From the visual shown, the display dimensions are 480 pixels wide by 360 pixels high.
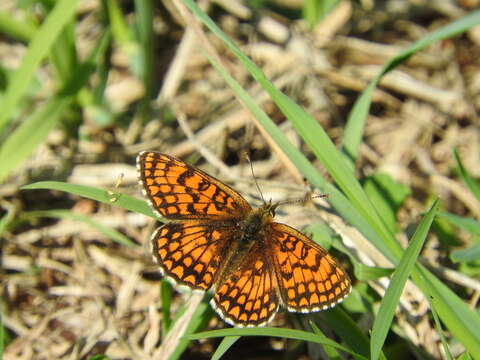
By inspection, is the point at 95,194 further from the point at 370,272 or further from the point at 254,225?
the point at 370,272

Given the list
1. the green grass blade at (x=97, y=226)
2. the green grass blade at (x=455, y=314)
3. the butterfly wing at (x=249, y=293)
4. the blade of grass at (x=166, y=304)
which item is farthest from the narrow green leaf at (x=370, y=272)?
the green grass blade at (x=97, y=226)

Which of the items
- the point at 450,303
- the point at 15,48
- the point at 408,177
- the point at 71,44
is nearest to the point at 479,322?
the point at 450,303

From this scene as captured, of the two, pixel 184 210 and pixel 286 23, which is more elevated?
pixel 286 23

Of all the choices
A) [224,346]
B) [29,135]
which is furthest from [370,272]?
[29,135]

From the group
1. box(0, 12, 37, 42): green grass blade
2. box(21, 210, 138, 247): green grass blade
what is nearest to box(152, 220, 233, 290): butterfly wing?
box(21, 210, 138, 247): green grass blade

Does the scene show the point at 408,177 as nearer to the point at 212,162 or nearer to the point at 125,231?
the point at 212,162

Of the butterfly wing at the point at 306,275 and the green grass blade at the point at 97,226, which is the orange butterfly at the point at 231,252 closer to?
the butterfly wing at the point at 306,275

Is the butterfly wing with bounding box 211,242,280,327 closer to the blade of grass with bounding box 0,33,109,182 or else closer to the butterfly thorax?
the butterfly thorax
